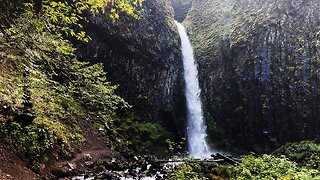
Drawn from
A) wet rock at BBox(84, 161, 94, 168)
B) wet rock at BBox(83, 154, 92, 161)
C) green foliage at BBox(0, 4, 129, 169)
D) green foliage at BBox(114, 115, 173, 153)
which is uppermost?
green foliage at BBox(114, 115, 173, 153)

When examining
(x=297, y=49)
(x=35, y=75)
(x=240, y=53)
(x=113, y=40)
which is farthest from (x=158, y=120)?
(x=35, y=75)

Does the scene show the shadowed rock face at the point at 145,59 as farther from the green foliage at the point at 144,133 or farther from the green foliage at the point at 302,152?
the green foliage at the point at 302,152

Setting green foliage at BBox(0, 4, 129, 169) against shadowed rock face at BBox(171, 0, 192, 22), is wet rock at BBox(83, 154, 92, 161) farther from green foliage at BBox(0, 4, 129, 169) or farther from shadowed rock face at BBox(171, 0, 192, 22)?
shadowed rock face at BBox(171, 0, 192, 22)

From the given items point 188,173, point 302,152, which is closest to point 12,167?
point 188,173

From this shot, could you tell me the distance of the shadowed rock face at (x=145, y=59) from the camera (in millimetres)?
18181

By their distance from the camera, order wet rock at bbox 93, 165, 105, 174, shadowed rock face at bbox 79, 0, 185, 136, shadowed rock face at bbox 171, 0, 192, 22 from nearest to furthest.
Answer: wet rock at bbox 93, 165, 105, 174, shadowed rock face at bbox 79, 0, 185, 136, shadowed rock face at bbox 171, 0, 192, 22

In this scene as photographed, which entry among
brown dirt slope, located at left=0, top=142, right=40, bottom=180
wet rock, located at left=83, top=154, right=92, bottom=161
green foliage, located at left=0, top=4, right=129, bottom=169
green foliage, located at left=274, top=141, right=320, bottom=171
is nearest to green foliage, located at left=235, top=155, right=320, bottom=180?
green foliage, located at left=0, top=4, right=129, bottom=169

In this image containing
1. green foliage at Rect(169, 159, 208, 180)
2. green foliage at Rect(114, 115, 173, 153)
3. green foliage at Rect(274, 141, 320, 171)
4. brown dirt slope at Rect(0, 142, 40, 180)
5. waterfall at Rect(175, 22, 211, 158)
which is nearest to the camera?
brown dirt slope at Rect(0, 142, 40, 180)

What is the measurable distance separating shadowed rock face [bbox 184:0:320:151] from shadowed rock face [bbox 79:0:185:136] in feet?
9.14

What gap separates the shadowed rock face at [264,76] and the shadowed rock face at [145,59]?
278 centimetres

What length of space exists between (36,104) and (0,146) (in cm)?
114

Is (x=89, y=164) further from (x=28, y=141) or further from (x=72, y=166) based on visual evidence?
(x=28, y=141)

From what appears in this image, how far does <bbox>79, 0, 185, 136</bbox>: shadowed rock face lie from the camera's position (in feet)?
59.6

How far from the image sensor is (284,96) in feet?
60.2
